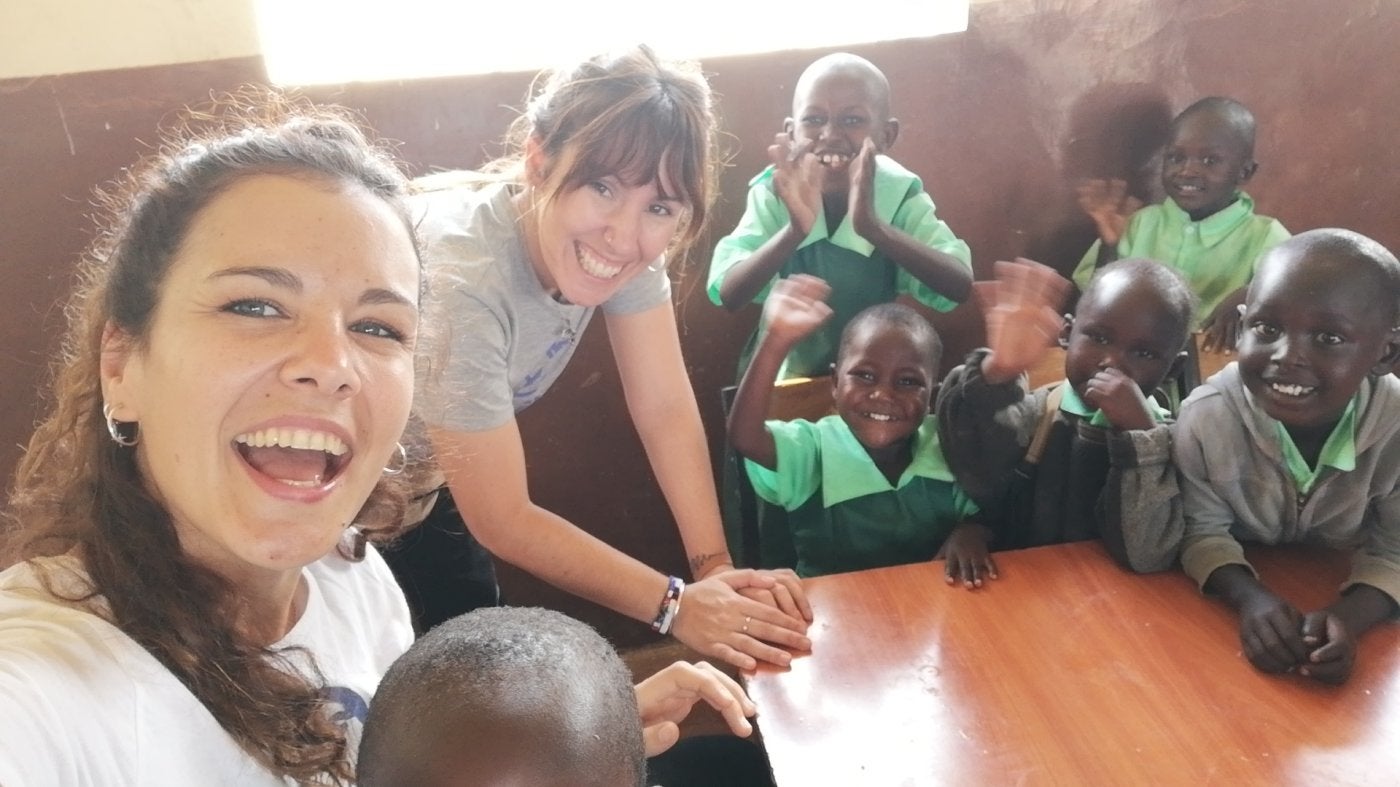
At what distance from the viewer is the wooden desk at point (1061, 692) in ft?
3.01

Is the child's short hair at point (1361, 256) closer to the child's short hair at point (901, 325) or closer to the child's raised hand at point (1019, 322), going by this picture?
the child's raised hand at point (1019, 322)

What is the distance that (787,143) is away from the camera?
6.14ft

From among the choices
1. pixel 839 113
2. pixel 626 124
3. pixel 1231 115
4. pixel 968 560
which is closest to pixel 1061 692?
pixel 968 560

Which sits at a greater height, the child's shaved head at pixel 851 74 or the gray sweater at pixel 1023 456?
the child's shaved head at pixel 851 74

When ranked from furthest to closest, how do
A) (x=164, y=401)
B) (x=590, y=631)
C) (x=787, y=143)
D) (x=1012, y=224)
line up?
(x=1012, y=224) < (x=787, y=143) < (x=590, y=631) < (x=164, y=401)

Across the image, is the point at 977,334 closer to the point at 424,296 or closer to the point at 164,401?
the point at 424,296

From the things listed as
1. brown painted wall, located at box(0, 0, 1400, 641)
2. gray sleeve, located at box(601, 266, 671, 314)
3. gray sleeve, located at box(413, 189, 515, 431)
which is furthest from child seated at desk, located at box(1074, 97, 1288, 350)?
gray sleeve, located at box(413, 189, 515, 431)

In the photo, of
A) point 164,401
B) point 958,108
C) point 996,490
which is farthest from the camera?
point 958,108

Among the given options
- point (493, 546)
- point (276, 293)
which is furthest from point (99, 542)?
point (493, 546)

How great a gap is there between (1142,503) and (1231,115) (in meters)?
1.33

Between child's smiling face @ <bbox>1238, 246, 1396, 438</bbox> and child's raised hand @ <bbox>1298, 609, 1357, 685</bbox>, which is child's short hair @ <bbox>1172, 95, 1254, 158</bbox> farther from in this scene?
child's raised hand @ <bbox>1298, 609, 1357, 685</bbox>

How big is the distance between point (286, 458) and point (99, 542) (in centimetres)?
17

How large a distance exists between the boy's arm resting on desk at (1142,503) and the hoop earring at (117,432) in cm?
120

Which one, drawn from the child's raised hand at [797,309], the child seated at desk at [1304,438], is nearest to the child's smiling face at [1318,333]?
the child seated at desk at [1304,438]
